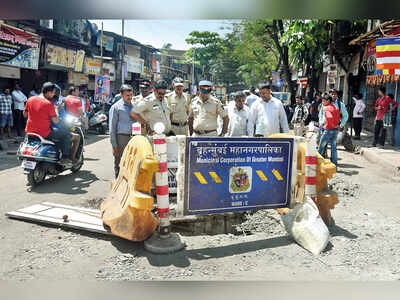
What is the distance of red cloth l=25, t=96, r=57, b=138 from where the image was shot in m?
6.68

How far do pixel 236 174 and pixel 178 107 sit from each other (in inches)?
99.1

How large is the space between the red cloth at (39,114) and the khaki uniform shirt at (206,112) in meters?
2.58

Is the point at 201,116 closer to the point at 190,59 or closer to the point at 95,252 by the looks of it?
the point at 95,252

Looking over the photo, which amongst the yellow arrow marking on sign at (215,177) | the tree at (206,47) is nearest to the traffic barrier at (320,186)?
the yellow arrow marking on sign at (215,177)

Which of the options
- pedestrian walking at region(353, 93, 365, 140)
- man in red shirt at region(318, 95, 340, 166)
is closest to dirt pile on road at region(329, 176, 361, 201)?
man in red shirt at region(318, 95, 340, 166)

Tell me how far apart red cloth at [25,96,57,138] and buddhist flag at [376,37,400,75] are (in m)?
8.33

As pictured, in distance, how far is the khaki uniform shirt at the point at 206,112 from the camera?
6.49 m

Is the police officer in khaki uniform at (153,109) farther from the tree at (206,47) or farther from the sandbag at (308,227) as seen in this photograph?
the tree at (206,47)

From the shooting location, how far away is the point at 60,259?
375 cm

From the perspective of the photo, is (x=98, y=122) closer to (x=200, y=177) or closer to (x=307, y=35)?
(x=307, y=35)

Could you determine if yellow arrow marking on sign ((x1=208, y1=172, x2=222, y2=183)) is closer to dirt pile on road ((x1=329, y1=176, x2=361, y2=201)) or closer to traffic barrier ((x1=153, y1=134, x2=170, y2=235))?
traffic barrier ((x1=153, y1=134, x2=170, y2=235))

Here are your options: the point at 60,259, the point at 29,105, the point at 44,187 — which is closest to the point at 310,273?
the point at 60,259
